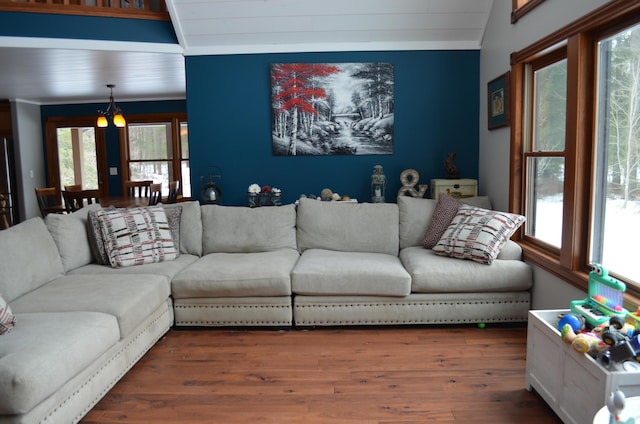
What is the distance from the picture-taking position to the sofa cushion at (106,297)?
258 centimetres

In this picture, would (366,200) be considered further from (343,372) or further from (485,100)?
(343,372)

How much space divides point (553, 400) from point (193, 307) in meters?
2.33

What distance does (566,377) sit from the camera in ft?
6.81

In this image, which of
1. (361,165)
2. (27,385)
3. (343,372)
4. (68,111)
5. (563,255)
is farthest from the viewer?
(68,111)

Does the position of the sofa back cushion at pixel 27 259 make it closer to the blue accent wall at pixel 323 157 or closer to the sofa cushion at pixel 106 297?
the sofa cushion at pixel 106 297

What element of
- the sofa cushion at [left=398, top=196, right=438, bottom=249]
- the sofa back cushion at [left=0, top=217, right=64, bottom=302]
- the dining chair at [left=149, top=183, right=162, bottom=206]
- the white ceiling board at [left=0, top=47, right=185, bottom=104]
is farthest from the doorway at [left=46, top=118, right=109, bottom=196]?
the sofa cushion at [left=398, top=196, right=438, bottom=249]

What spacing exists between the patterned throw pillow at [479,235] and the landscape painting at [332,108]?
4.52 ft

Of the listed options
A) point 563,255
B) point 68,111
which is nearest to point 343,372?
point 563,255

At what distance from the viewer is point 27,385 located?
1.81 m

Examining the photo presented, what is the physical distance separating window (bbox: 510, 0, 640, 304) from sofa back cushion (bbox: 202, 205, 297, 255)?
1917 mm

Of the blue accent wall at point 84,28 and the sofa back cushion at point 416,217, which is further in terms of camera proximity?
the blue accent wall at point 84,28

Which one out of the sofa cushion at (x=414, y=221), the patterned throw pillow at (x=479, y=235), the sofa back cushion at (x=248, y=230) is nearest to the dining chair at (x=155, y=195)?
the sofa back cushion at (x=248, y=230)

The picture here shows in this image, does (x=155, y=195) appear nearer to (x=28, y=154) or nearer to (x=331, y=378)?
(x=28, y=154)

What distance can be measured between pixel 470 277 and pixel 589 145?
3.72ft
